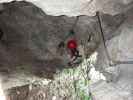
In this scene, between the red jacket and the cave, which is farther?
the red jacket

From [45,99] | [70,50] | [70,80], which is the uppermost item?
[70,50]

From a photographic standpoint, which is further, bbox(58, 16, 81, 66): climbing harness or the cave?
bbox(58, 16, 81, 66): climbing harness

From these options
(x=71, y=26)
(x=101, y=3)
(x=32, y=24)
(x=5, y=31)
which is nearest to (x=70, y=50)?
(x=71, y=26)

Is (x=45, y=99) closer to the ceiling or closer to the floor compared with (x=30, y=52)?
closer to the floor

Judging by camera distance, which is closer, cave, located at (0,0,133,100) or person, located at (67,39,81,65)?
cave, located at (0,0,133,100)

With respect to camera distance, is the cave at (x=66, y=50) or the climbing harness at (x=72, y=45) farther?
the climbing harness at (x=72, y=45)

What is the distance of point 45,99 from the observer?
8.39 feet

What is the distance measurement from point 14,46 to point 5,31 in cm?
14

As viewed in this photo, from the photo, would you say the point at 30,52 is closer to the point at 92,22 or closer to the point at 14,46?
the point at 14,46

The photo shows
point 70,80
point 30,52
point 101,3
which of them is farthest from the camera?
point 70,80

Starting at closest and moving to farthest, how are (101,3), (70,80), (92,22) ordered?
1. (101,3)
2. (92,22)
3. (70,80)

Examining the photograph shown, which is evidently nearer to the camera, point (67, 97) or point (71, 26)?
point (71, 26)

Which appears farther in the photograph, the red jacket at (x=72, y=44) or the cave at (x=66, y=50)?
the red jacket at (x=72, y=44)

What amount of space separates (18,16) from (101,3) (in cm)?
72
